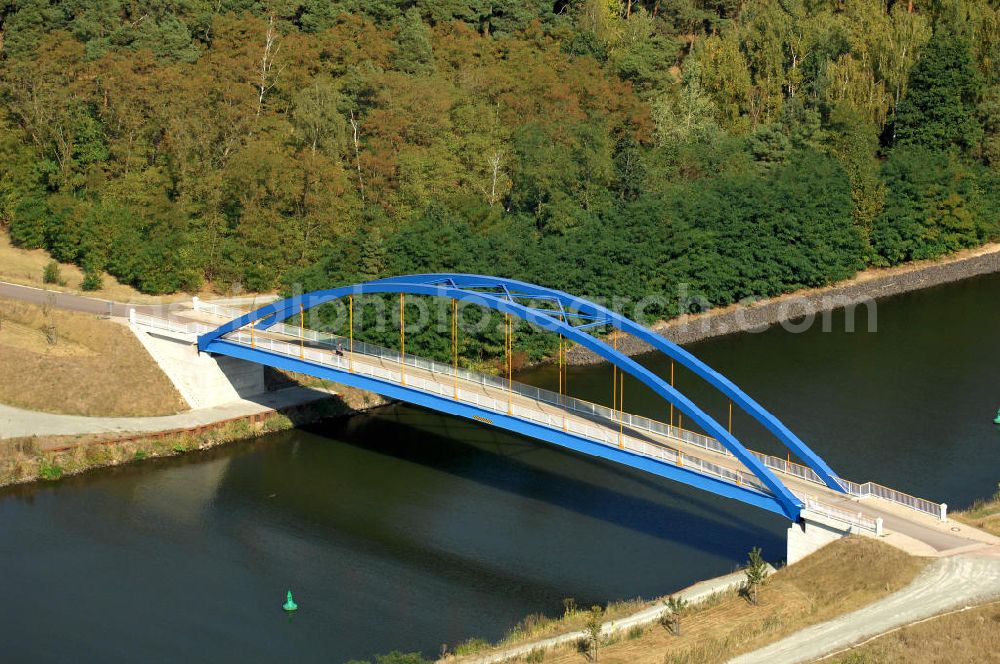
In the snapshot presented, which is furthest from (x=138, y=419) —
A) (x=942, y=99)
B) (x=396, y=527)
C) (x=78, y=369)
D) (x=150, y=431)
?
(x=942, y=99)

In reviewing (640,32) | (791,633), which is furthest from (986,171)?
(791,633)

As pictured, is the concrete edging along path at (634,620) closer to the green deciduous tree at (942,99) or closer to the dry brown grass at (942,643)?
the dry brown grass at (942,643)

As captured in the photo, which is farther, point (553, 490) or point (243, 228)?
point (243, 228)

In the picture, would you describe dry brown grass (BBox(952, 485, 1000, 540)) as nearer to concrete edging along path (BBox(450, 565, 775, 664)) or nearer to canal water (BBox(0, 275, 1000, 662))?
canal water (BBox(0, 275, 1000, 662))

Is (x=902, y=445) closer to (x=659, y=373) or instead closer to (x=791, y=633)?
(x=659, y=373)

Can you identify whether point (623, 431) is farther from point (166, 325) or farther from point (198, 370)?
point (166, 325)
